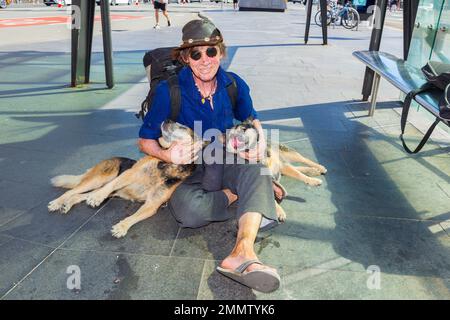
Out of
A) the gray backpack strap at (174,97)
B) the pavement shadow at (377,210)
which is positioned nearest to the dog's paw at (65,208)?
the gray backpack strap at (174,97)

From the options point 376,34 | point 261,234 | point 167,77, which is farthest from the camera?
point 376,34

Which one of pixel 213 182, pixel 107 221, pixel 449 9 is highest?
pixel 449 9

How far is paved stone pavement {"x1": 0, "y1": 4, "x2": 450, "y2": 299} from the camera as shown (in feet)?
8.18

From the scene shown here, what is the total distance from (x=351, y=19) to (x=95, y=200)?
19026mm

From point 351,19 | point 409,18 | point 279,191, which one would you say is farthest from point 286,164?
point 351,19

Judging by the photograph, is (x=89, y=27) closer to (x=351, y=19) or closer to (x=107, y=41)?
(x=107, y=41)

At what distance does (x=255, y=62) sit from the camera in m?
9.86

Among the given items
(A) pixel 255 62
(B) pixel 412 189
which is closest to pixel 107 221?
(B) pixel 412 189

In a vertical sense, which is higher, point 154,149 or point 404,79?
point 404,79

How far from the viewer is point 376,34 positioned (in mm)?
6609

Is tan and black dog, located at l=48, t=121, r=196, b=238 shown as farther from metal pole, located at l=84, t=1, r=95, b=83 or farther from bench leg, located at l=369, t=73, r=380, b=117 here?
metal pole, located at l=84, t=1, r=95, b=83

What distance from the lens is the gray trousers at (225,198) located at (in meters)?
2.72
